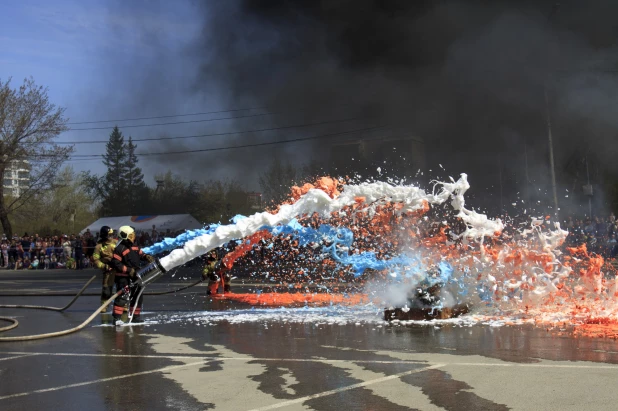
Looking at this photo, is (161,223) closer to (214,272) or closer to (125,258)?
(214,272)

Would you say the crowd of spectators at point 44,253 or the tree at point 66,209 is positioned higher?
the tree at point 66,209

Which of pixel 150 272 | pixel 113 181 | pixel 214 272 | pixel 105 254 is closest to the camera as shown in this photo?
pixel 150 272

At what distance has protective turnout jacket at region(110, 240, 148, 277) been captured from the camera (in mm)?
10578

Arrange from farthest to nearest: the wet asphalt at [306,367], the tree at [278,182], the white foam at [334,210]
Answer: the tree at [278,182], the white foam at [334,210], the wet asphalt at [306,367]

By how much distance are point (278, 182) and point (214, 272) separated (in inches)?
671

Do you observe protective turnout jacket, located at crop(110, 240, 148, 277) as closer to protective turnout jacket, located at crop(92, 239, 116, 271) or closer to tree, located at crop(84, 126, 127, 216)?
protective turnout jacket, located at crop(92, 239, 116, 271)

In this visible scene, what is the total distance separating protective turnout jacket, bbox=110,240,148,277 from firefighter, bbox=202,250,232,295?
4.05 meters

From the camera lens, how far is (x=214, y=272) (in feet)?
50.1

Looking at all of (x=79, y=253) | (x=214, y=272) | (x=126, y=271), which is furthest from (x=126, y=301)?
(x=79, y=253)

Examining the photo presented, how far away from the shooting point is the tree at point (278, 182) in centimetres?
2982

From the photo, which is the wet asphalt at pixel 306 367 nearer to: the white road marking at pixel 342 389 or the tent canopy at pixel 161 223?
the white road marking at pixel 342 389

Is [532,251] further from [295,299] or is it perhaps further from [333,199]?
[295,299]

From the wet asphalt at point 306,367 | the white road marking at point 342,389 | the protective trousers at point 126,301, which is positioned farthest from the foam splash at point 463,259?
the white road marking at point 342,389

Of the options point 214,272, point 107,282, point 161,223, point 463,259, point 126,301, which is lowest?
point 126,301
